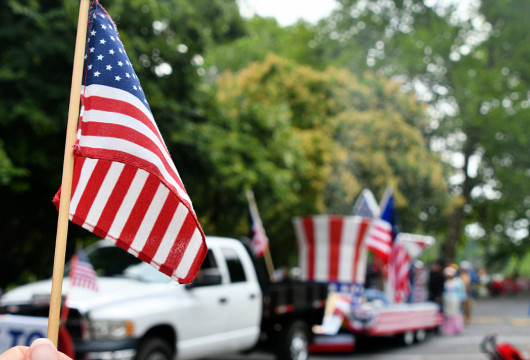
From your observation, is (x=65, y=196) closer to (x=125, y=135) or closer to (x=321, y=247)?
(x=125, y=135)

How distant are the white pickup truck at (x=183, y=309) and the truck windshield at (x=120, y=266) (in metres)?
0.01

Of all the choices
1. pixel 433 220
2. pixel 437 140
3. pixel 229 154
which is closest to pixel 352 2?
pixel 437 140

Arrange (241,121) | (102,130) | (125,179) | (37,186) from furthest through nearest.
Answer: (241,121) < (37,186) < (125,179) < (102,130)

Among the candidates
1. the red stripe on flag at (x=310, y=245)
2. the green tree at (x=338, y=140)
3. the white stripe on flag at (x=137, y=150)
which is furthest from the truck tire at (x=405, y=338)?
the white stripe on flag at (x=137, y=150)

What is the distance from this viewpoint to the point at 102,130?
10.6 feet

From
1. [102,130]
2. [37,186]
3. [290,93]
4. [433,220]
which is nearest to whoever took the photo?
[102,130]

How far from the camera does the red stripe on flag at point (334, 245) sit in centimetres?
1217

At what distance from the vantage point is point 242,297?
8.78m

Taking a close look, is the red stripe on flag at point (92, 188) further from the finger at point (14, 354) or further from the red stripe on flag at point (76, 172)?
the finger at point (14, 354)

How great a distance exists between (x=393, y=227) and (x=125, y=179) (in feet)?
39.6

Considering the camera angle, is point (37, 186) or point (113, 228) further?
point (37, 186)

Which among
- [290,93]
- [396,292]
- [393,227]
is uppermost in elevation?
[290,93]

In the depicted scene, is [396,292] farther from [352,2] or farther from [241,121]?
[352,2]

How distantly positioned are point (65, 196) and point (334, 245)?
985 centimetres
